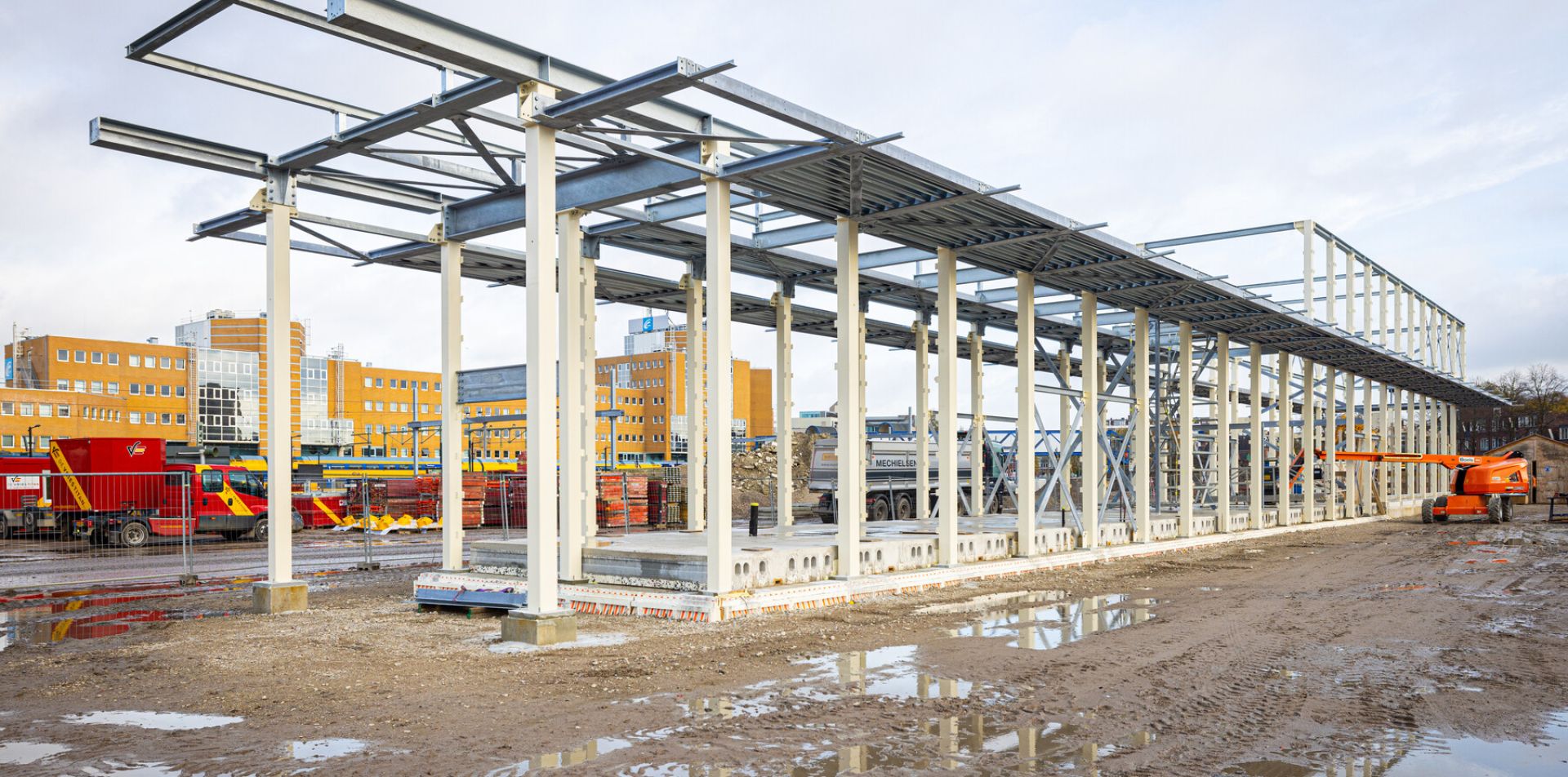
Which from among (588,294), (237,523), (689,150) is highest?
(689,150)

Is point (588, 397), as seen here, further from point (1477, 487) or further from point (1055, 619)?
point (1477, 487)

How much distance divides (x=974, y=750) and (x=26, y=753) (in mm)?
5834

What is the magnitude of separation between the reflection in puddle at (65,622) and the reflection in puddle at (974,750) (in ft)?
32.7

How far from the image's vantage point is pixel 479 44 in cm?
1002

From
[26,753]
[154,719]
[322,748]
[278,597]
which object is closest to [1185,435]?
[278,597]

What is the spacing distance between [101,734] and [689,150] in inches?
307

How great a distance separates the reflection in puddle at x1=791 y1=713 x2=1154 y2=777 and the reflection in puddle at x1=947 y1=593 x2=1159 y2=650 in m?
3.28

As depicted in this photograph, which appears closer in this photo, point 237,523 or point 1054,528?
point 1054,528

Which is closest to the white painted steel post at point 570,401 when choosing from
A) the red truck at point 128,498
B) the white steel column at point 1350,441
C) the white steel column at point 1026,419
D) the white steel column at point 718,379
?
the white steel column at point 718,379

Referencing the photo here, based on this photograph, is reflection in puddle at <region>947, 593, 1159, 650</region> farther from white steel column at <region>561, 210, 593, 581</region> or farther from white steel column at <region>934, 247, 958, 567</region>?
white steel column at <region>561, 210, 593, 581</region>

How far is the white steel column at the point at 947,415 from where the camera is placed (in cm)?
1559

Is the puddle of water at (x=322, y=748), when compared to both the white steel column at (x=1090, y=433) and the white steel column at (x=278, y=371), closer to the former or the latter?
the white steel column at (x=278, y=371)

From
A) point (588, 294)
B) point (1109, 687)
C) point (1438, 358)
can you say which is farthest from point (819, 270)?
point (1438, 358)

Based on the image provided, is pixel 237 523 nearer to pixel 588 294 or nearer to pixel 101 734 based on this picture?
pixel 588 294
